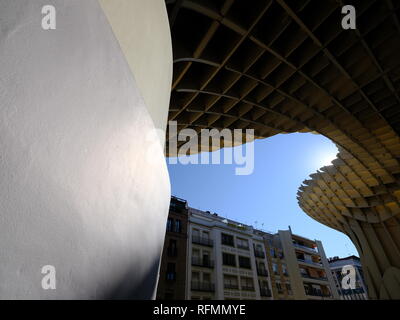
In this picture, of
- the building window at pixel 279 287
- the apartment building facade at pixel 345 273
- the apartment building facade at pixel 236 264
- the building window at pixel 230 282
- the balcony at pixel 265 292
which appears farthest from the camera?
the apartment building facade at pixel 345 273

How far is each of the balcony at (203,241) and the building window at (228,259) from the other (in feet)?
7.16

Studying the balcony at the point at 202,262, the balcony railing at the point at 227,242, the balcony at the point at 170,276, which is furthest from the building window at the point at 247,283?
the balcony at the point at 170,276

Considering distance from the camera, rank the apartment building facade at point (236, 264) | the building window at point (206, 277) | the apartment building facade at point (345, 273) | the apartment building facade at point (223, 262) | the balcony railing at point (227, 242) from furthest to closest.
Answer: the apartment building facade at point (345, 273), the balcony railing at point (227, 242), the building window at point (206, 277), the apartment building facade at point (223, 262), the apartment building facade at point (236, 264)

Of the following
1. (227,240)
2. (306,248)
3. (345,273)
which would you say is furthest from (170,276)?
(345,273)

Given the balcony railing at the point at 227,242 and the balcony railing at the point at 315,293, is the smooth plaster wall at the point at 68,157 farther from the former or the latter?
the balcony railing at the point at 315,293

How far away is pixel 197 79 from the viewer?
8688 mm

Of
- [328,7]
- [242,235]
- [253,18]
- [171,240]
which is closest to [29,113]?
[253,18]

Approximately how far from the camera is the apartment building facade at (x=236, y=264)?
24609mm

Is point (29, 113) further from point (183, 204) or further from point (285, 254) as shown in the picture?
point (285, 254)

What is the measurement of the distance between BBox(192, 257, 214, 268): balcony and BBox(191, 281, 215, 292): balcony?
181cm

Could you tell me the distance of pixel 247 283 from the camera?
29.4m

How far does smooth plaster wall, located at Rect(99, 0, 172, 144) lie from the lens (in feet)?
5.82
